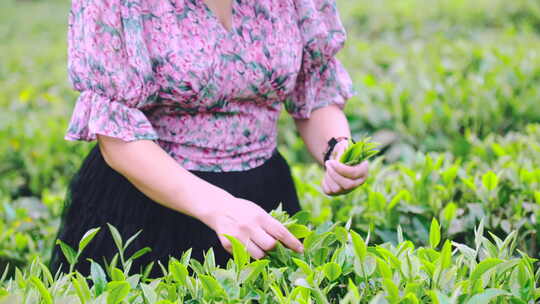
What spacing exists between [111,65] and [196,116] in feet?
0.98

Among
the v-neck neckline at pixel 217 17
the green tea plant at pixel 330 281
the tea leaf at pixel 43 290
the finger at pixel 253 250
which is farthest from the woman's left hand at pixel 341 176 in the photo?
the tea leaf at pixel 43 290

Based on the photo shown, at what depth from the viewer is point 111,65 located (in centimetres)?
155

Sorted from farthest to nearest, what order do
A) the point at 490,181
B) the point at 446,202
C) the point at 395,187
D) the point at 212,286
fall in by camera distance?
1. the point at 395,187
2. the point at 446,202
3. the point at 490,181
4. the point at 212,286

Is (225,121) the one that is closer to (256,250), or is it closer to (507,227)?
(256,250)

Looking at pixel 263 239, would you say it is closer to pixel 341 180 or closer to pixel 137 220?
pixel 341 180

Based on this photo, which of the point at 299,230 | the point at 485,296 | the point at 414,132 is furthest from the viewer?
the point at 414,132

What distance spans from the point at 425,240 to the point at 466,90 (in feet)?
6.04

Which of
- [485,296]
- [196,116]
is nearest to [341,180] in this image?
[196,116]

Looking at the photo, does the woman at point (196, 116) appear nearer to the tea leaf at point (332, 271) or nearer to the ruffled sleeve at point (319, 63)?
the ruffled sleeve at point (319, 63)

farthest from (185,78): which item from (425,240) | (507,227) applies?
(507,227)

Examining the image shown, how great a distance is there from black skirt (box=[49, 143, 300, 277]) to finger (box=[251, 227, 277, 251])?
37cm

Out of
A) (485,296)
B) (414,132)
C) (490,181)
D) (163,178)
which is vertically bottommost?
(414,132)

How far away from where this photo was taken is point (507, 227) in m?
2.02

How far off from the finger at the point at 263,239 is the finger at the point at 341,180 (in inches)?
12.2
